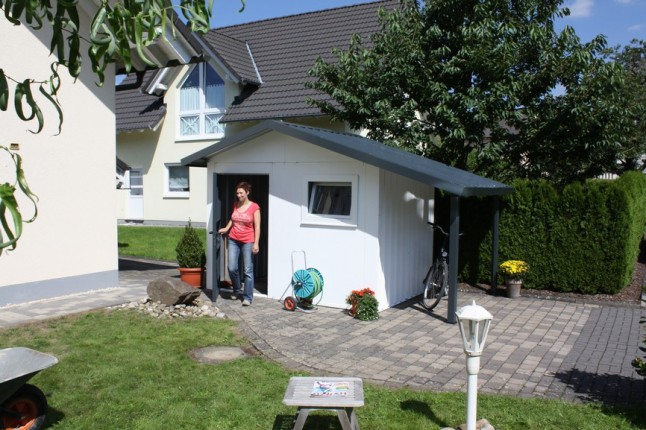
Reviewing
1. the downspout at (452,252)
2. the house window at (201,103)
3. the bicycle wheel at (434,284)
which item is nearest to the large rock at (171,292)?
the bicycle wheel at (434,284)

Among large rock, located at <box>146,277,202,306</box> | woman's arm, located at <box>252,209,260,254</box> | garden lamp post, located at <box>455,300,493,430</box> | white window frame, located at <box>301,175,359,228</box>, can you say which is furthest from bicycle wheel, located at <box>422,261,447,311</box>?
garden lamp post, located at <box>455,300,493,430</box>

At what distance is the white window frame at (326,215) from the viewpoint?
28.9 ft

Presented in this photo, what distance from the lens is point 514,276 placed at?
10.5 m

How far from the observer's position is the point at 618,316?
354 inches

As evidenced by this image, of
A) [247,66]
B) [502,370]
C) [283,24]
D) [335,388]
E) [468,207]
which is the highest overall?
[283,24]

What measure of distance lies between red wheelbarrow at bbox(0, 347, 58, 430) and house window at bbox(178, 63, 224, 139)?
16.8 meters

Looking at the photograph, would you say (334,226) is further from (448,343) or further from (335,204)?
(448,343)

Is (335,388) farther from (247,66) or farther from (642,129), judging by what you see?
(642,129)

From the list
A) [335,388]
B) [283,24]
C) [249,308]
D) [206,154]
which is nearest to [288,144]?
[206,154]

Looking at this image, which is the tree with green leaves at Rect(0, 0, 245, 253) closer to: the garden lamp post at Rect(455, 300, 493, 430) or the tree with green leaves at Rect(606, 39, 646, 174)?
the garden lamp post at Rect(455, 300, 493, 430)

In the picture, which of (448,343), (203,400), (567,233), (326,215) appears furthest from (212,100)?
(203,400)

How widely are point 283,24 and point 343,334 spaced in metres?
18.0

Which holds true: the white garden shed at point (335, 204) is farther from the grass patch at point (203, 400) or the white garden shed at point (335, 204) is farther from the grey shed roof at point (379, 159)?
the grass patch at point (203, 400)

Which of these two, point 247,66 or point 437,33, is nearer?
point 437,33
